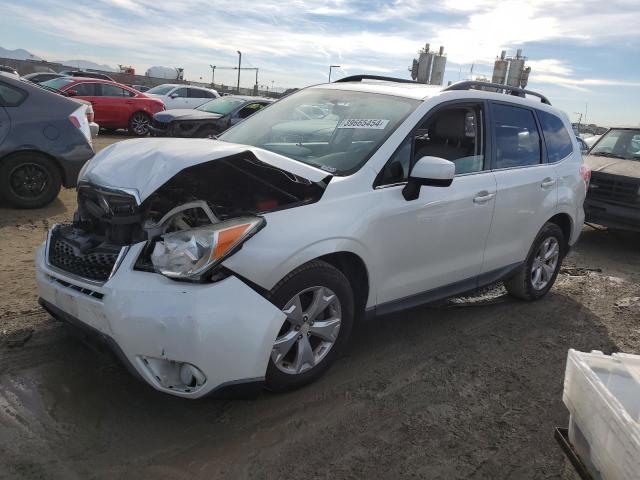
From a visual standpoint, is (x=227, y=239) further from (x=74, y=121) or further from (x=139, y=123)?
(x=139, y=123)

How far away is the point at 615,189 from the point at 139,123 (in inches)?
502

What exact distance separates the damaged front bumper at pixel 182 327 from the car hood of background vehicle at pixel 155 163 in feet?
1.32

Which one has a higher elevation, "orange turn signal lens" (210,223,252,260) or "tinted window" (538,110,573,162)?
"tinted window" (538,110,573,162)

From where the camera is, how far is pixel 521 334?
4398 mm

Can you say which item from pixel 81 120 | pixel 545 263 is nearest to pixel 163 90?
pixel 81 120

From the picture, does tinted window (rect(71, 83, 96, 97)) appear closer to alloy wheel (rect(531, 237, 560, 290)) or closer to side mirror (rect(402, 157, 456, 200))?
alloy wheel (rect(531, 237, 560, 290))

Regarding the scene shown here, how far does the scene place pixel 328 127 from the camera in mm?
3828

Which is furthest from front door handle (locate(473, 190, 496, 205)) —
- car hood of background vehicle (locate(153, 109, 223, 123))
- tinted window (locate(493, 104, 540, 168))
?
car hood of background vehicle (locate(153, 109, 223, 123))

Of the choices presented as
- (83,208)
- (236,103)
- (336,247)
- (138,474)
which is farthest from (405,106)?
(236,103)

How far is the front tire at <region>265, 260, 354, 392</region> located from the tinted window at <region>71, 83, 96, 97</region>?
554 inches

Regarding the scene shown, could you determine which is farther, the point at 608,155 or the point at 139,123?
the point at 139,123

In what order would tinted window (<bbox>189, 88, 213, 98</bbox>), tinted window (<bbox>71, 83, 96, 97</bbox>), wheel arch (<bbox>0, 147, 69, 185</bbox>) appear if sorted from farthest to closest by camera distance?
tinted window (<bbox>189, 88, 213, 98</bbox>)
tinted window (<bbox>71, 83, 96, 97</bbox>)
wheel arch (<bbox>0, 147, 69, 185</bbox>)

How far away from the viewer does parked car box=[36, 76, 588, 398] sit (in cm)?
261

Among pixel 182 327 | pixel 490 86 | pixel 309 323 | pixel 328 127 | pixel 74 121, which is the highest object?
pixel 490 86
